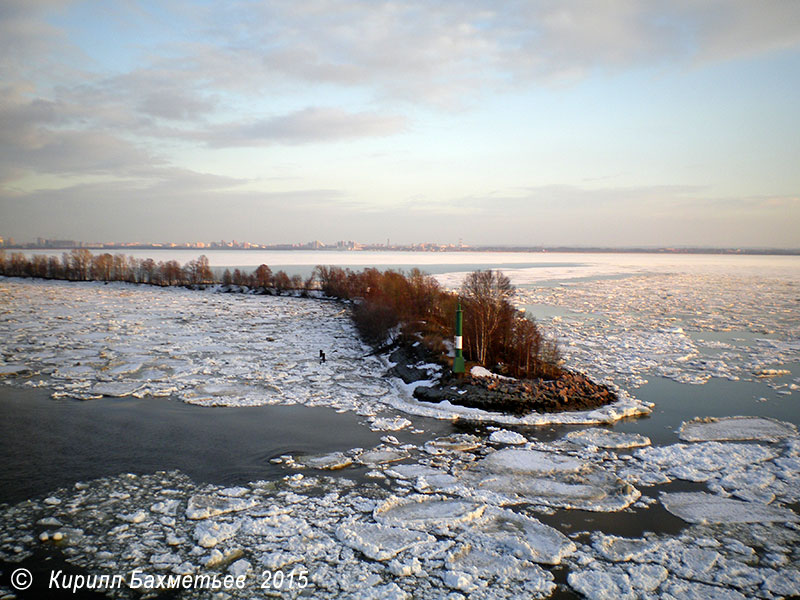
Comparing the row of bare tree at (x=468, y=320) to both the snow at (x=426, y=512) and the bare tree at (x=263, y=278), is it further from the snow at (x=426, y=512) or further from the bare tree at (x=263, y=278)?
the bare tree at (x=263, y=278)

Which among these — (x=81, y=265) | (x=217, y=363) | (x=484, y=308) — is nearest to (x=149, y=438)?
(x=217, y=363)

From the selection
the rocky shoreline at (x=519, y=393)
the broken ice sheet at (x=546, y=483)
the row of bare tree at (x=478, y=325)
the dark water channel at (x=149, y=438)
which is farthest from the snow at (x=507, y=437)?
the row of bare tree at (x=478, y=325)

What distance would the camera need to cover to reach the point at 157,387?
12289mm

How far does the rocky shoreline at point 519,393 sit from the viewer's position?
35.4 ft

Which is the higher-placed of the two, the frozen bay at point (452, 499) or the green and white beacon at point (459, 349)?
the green and white beacon at point (459, 349)

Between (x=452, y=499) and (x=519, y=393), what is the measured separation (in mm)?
4922

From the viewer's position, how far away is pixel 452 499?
6.60 m

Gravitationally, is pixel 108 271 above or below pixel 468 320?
above

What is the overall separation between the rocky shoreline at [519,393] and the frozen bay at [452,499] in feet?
3.28

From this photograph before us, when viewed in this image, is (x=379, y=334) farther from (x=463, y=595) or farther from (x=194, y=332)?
(x=463, y=595)

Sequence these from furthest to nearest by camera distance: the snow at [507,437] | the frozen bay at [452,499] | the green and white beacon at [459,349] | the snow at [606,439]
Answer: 1. the green and white beacon at [459,349]
2. the snow at [507,437]
3. the snow at [606,439]
4. the frozen bay at [452,499]

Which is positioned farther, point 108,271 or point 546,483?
point 108,271

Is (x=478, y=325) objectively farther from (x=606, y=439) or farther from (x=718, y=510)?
(x=718, y=510)

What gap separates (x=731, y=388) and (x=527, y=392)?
18.3ft
